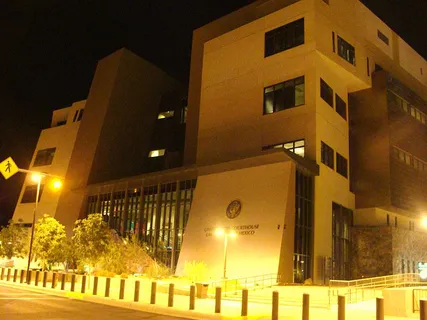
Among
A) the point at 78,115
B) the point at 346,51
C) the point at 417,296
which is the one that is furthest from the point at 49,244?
the point at 346,51

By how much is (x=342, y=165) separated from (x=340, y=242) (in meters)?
6.65

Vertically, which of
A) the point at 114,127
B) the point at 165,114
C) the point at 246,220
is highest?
the point at 165,114

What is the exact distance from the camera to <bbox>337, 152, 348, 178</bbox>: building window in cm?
3878

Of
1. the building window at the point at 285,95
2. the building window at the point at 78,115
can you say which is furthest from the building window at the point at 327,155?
the building window at the point at 78,115

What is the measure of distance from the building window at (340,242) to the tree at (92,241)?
17.6 metres

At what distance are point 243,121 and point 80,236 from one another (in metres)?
16.1

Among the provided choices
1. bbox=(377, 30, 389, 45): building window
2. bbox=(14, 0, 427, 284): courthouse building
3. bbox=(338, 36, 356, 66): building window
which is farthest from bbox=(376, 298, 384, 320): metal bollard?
bbox=(377, 30, 389, 45): building window

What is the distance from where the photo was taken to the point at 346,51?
131 feet

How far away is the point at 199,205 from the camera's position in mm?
36188

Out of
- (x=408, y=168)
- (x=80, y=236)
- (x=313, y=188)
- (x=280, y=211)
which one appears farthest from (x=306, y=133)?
(x=80, y=236)

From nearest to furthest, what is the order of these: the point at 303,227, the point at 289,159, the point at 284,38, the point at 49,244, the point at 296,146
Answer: the point at 289,159 → the point at 303,227 → the point at 49,244 → the point at 296,146 → the point at 284,38

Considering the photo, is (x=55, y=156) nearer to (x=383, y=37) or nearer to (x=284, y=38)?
(x=284, y=38)

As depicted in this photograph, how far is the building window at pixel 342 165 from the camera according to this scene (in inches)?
1527

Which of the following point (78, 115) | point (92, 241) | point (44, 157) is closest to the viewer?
point (92, 241)
